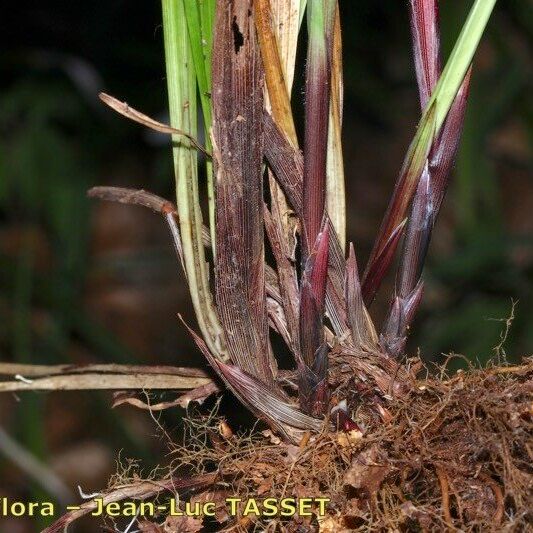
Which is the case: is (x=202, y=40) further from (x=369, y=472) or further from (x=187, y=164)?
(x=369, y=472)

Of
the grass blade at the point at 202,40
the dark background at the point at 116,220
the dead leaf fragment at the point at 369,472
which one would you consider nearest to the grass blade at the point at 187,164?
the grass blade at the point at 202,40

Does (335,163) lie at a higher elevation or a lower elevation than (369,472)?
higher

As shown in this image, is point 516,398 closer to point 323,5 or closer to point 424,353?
point 323,5

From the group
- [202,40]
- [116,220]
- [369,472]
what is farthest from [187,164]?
[116,220]

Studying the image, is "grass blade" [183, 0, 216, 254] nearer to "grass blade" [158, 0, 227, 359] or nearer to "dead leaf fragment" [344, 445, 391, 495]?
"grass blade" [158, 0, 227, 359]

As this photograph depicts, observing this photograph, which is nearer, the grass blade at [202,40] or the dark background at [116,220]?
the grass blade at [202,40]

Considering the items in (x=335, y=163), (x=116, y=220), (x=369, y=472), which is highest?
(x=335, y=163)

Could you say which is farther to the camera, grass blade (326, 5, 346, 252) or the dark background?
the dark background

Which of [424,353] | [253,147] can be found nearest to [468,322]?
[424,353]

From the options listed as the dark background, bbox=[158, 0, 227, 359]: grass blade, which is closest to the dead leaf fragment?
bbox=[158, 0, 227, 359]: grass blade

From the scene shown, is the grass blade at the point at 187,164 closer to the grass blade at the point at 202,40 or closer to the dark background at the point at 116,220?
the grass blade at the point at 202,40
